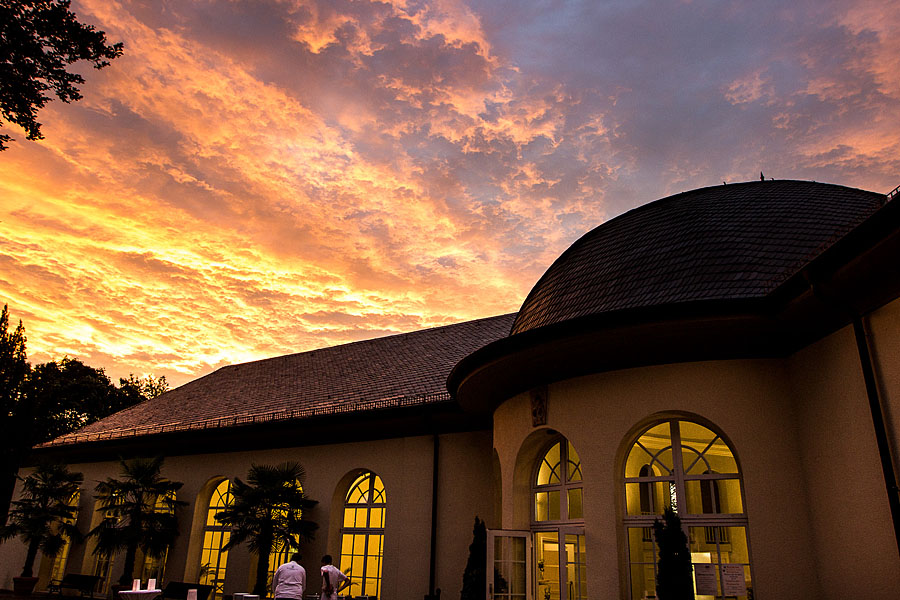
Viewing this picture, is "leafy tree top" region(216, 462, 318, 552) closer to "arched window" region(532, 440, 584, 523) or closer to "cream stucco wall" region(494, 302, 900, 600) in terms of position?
"arched window" region(532, 440, 584, 523)

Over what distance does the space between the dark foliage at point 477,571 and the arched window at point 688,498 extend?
3.04 meters

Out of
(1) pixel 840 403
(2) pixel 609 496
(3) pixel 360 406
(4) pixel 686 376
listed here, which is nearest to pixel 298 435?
(3) pixel 360 406

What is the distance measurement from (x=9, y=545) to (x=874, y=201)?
27419 mm

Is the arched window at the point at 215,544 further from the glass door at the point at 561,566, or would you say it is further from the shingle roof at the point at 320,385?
the glass door at the point at 561,566

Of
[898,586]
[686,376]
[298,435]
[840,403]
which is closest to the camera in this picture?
[898,586]

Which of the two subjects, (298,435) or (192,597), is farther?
(298,435)

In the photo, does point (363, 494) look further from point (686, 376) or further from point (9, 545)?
point (9, 545)

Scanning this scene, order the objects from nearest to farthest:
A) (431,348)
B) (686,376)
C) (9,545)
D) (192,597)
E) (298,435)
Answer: (686,376) < (192,597) < (298,435) < (431,348) < (9,545)

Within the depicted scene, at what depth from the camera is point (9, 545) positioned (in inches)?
917

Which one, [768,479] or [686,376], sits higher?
[686,376]

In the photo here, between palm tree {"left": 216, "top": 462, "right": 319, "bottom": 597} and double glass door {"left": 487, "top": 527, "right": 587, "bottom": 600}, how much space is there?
5662 millimetres

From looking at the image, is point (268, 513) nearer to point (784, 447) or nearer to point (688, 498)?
point (688, 498)

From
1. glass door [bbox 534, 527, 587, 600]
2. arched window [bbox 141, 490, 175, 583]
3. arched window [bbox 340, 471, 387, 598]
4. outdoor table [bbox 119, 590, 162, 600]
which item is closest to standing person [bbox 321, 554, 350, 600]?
glass door [bbox 534, 527, 587, 600]

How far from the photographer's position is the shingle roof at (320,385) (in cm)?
1734
